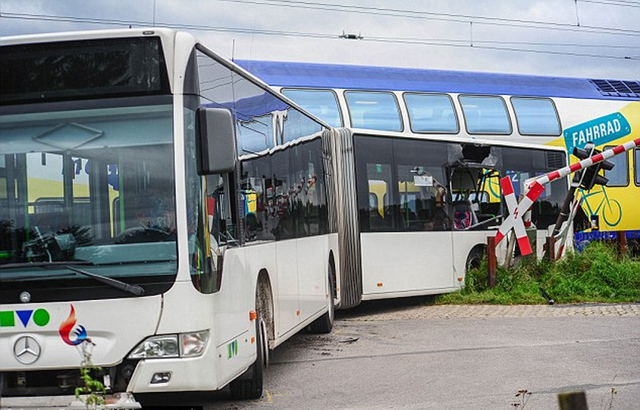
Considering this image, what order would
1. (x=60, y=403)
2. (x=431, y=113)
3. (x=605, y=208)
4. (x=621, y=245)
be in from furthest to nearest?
1. (x=605, y=208)
2. (x=431, y=113)
3. (x=621, y=245)
4. (x=60, y=403)

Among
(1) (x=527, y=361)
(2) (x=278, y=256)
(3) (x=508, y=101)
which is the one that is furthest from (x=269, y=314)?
(3) (x=508, y=101)

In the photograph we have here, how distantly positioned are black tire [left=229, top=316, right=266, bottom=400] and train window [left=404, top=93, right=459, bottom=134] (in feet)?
48.9

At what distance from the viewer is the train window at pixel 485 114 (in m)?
24.9

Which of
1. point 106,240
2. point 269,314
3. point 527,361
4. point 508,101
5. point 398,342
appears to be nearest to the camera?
point 106,240

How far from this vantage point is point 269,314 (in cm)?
1027

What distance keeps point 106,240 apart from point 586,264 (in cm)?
1301

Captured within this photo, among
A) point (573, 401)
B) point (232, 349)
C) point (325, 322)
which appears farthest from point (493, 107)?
point (573, 401)

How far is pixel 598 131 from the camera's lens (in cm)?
2703

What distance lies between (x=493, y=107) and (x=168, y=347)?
750 inches

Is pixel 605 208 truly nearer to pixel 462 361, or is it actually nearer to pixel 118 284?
pixel 462 361

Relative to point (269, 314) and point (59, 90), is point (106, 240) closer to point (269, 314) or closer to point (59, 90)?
point (59, 90)

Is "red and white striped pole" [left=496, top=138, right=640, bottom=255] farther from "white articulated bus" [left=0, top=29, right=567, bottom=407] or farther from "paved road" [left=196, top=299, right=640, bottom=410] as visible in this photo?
"white articulated bus" [left=0, top=29, right=567, bottom=407]

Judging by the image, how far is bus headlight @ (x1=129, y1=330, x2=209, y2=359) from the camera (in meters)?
7.36

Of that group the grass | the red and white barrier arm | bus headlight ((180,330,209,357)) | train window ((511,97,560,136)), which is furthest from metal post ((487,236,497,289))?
bus headlight ((180,330,209,357))
